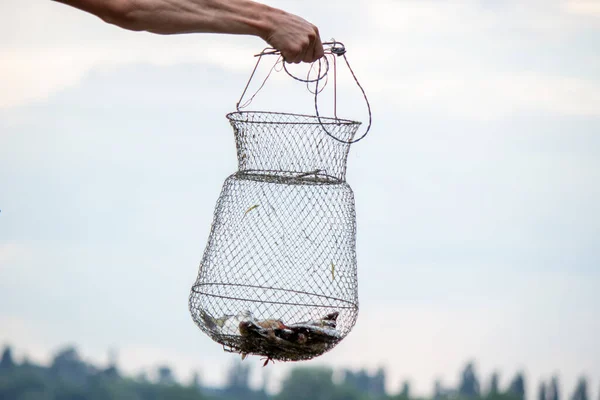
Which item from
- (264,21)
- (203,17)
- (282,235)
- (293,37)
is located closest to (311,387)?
(282,235)

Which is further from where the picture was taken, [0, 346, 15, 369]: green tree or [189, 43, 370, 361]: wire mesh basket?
[0, 346, 15, 369]: green tree

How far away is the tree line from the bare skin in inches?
4065

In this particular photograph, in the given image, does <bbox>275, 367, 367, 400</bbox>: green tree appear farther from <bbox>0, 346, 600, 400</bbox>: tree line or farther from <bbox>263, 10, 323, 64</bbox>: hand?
<bbox>263, 10, 323, 64</bbox>: hand

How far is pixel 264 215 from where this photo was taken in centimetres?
802

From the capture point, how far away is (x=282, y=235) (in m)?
7.99

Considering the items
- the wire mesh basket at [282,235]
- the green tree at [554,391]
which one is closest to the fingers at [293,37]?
the wire mesh basket at [282,235]

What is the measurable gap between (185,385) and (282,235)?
414 feet

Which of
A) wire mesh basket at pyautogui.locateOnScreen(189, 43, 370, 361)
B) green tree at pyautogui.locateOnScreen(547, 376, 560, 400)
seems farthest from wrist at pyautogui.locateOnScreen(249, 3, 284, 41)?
green tree at pyautogui.locateOnScreen(547, 376, 560, 400)

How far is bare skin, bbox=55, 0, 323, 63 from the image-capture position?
16.9ft

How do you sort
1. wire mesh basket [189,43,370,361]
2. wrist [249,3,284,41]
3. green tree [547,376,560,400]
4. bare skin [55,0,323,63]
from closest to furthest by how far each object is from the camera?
bare skin [55,0,323,63] < wrist [249,3,284,41] < wire mesh basket [189,43,370,361] < green tree [547,376,560,400]

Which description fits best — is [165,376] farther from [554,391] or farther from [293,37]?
[293,37]

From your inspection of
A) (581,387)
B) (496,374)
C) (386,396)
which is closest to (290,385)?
(386,396)

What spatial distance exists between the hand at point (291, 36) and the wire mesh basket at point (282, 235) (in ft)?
3.89

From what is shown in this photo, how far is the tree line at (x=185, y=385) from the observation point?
11681cm
